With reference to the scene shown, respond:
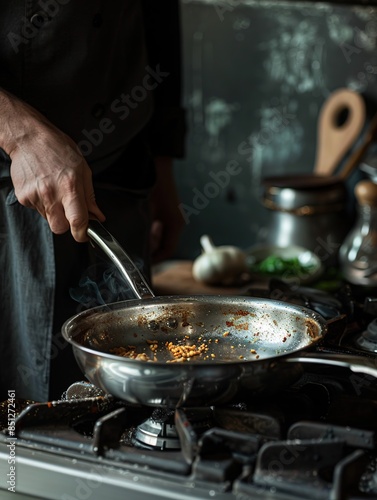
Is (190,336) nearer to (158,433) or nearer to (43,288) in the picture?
(158,433)

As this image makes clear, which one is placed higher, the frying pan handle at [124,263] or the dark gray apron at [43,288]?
the frying pan handle at [124,263]

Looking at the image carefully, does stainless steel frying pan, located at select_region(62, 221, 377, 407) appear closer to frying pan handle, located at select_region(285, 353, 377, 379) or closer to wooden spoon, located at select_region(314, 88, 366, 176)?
frying pan handle, located at select_region(285, 353, 377, 379)

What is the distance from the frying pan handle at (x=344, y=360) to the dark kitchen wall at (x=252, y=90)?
5.35 ft

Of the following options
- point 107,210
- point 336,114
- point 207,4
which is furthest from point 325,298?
point 207,4

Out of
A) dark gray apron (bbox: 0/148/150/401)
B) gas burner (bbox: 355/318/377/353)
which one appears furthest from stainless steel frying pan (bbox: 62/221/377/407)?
dark gray apron (bbox: 0/148/150/401)

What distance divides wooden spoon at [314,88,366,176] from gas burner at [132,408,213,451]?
1.59 metres

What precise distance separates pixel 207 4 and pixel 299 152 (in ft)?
1.77

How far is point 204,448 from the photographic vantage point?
2.73 ft

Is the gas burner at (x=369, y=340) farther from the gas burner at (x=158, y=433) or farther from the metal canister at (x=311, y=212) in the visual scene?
the metal canister at (x=311, y=212)

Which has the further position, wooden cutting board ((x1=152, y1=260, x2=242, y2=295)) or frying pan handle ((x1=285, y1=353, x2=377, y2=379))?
wooden cutting board ((x1=152, y1=260, x2=242, y2=295))

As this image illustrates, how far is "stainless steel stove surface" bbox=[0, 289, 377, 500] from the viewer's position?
80 cm

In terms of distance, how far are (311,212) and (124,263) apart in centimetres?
121

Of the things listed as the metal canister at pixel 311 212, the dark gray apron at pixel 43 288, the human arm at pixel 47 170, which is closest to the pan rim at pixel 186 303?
the human arm at pixel 47 170

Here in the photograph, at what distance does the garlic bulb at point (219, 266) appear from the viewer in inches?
83.2
